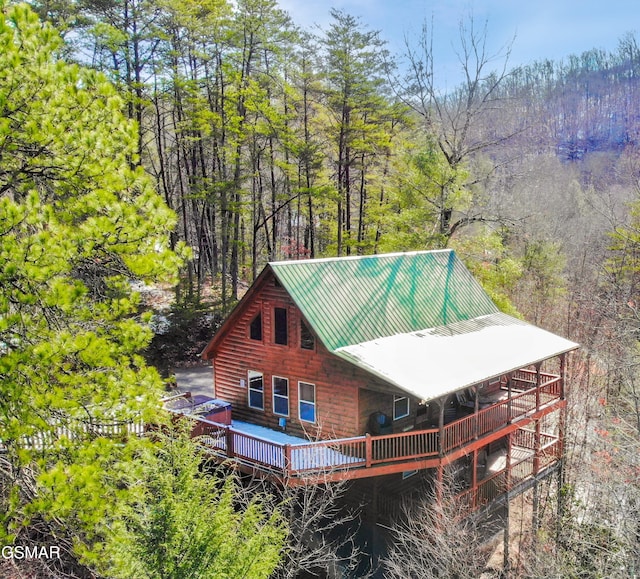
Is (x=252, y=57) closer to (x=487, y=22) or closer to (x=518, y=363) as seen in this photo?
(x=487, y=22)

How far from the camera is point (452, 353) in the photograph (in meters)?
17.2

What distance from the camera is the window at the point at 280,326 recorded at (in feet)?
57.1

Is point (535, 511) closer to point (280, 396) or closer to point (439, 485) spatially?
point (439, 485)

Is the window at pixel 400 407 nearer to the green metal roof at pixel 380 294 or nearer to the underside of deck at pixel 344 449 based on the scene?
the underside of deck at pixel 344 449

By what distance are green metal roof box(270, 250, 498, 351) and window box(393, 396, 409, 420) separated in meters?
2.06

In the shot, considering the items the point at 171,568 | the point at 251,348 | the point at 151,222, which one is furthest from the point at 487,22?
the point at 171,568

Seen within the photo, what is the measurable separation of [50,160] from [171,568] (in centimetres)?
705

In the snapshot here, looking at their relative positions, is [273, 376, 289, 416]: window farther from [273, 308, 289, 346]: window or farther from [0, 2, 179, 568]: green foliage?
[0, 2, 179, 568]: green foliage

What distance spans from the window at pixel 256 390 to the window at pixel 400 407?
4307 mm

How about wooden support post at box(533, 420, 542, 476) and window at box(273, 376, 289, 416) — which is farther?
wooden support post at box(533, 420, 542, 476)

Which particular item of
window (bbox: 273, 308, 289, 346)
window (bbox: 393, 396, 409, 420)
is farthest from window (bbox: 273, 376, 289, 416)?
window (bbox: 393, 396, 409, 420)

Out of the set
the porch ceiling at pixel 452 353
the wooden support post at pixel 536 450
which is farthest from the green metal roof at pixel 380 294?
the wooden support post at pixel 536 450

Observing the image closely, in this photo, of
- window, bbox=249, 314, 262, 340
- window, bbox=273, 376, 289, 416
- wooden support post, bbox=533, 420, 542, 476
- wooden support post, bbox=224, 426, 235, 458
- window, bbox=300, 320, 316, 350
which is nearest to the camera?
wooden support post, bbox=224, 426, 235, 458

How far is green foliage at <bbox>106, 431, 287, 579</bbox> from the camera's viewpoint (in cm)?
954
